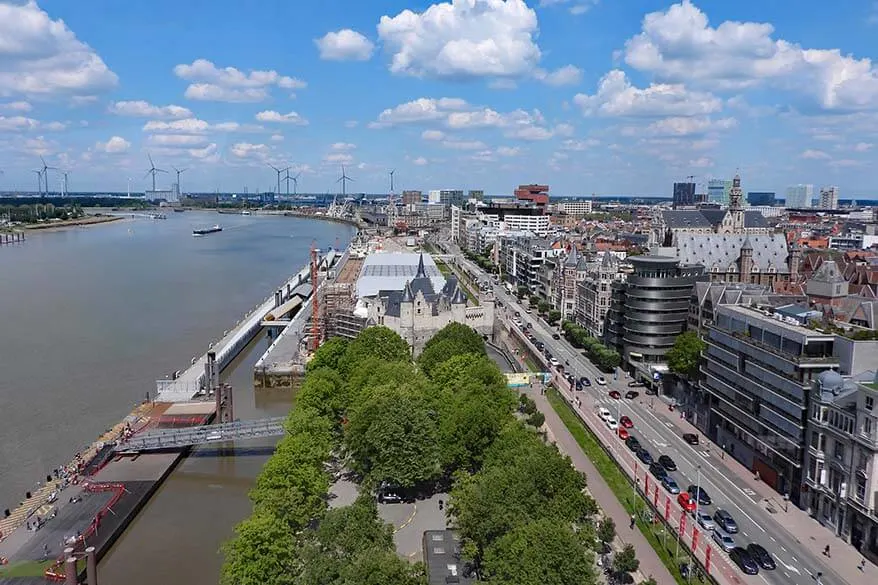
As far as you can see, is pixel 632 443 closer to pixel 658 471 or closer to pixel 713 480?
pixel 658 471

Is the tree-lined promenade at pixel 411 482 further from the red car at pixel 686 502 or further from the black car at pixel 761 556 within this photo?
the black car at pixel 761 556

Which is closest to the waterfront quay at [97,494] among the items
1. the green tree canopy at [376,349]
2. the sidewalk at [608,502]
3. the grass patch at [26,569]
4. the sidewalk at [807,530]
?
the grass patch at [26,569]

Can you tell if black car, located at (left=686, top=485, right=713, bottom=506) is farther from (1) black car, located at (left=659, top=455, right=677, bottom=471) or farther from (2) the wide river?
(2) the wide river

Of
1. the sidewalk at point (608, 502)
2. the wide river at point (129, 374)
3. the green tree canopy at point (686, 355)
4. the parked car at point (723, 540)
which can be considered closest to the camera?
the sidewalk at point (608, 502)

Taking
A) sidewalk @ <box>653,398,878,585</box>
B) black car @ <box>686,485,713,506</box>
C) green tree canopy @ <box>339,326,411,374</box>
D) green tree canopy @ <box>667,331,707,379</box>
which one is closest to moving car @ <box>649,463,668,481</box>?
black car @ <box>686,485,713,506</box>

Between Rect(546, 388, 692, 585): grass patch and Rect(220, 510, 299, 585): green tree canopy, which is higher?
Rect(220, 510, 299, 585): green tree canopy

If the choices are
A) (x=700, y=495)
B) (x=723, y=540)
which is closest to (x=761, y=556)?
(x=723, y=540)
